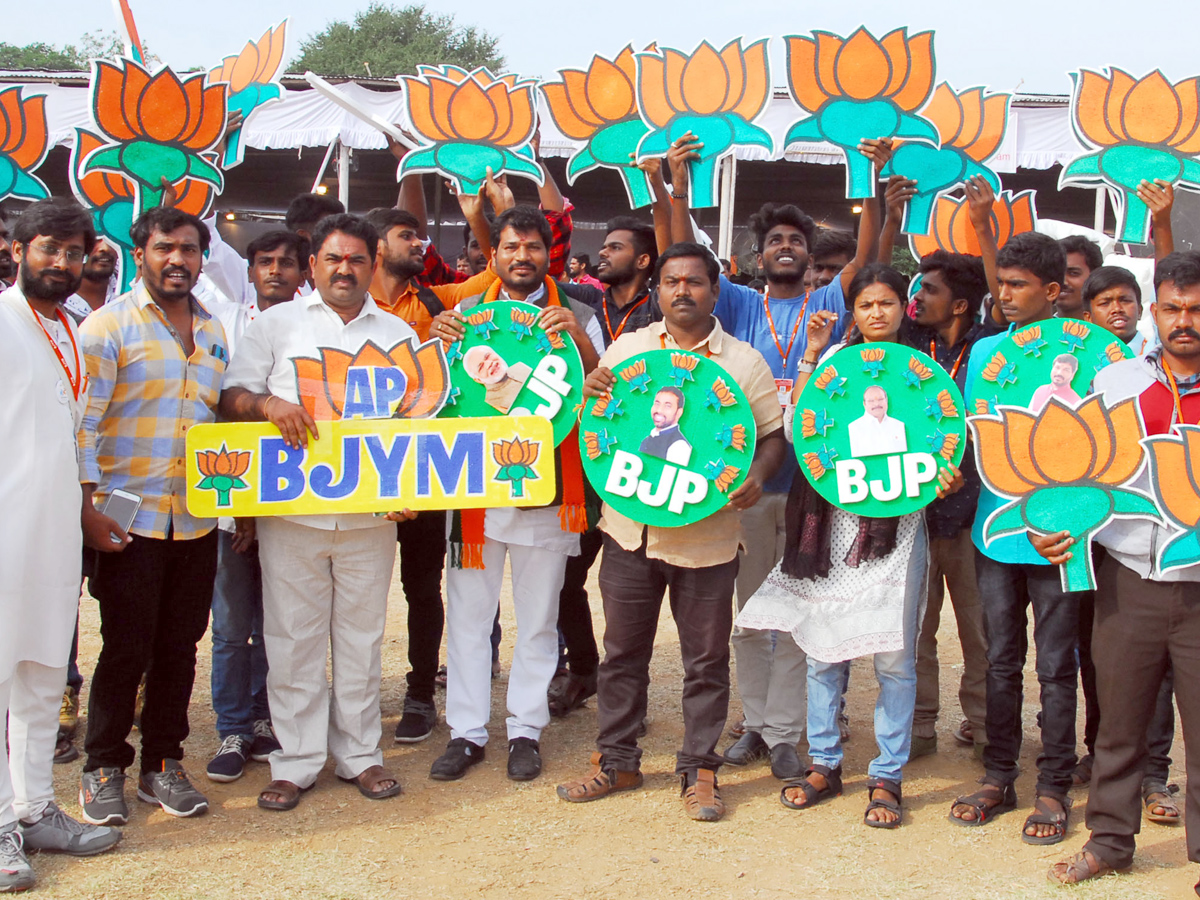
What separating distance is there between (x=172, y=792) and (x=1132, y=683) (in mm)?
3358

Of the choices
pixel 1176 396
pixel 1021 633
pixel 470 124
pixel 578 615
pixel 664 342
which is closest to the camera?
pixel 1176 396

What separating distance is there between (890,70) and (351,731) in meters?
3.55

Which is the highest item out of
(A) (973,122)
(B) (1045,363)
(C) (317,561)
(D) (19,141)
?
(A) (973,122)

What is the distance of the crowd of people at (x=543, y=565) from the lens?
3.60 metres

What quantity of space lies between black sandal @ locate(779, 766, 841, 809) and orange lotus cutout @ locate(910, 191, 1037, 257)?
2431 millimetres

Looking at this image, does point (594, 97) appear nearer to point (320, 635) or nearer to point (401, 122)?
point (320, 635)

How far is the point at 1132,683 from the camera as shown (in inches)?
141

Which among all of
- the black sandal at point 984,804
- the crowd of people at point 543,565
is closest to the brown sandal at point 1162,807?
the crowd of people at point 543,565

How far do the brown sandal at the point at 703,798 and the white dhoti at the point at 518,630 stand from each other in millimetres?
723

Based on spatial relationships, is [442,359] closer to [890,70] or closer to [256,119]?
[890,70]

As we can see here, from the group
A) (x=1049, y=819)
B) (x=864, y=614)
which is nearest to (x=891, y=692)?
(x=864, y=614)

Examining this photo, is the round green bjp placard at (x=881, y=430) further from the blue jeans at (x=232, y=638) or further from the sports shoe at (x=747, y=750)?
the blue jeans at (x=232, y=638)

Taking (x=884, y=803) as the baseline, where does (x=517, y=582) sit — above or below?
above

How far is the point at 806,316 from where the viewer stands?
4750mm
